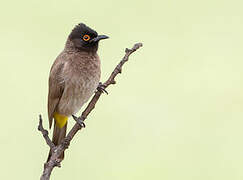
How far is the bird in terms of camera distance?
3287mm

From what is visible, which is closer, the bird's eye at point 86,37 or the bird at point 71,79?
the bird's eye at point 86,37

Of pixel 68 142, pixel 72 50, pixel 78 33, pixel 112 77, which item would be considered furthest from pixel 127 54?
pixel 72 50

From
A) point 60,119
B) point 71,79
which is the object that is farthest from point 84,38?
point 60,119

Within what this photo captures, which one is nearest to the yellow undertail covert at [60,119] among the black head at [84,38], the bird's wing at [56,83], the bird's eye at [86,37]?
the bird's wing at [56,83]

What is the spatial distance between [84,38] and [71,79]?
15.2 inches

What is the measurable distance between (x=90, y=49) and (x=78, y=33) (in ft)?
0.70

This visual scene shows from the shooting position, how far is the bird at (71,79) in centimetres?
329

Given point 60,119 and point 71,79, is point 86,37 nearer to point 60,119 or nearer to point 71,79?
point 71,79

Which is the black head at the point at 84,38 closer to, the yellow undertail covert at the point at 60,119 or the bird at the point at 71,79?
the bird at the point at 71,79

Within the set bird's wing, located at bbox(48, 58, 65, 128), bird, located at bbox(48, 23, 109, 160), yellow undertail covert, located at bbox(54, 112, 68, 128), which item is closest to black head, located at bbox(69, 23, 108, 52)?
bird, located at bbox(48, 23, 109, 160)

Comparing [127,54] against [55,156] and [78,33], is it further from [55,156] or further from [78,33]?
[78,33]

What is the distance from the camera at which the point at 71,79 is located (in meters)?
3.36

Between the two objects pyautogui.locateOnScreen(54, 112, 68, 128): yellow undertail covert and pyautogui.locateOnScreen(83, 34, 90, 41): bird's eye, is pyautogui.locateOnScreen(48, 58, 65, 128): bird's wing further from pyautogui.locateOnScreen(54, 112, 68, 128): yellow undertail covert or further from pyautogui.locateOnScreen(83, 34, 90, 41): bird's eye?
pyautogui.locateOnScreen(83, 34, 90, 41): bird's eye

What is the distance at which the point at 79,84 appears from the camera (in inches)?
131
